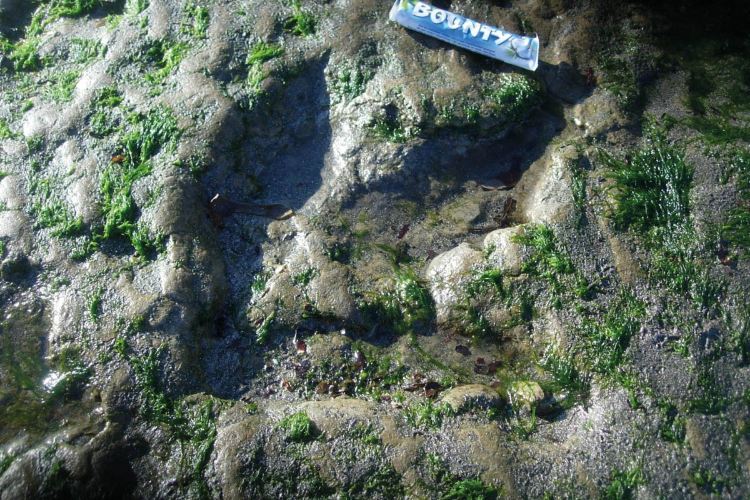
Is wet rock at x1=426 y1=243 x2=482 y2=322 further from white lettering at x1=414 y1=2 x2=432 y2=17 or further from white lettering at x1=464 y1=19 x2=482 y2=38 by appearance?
white lettering at x1=414 y1=2 x2=432 y2=17

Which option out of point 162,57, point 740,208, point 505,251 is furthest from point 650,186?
point 162,57

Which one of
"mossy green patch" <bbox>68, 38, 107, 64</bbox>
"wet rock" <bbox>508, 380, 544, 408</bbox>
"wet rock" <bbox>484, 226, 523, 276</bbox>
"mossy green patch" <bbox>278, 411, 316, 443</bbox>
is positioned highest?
"mossy green patch" <bbox>68, 38, 107, 64</bbox>

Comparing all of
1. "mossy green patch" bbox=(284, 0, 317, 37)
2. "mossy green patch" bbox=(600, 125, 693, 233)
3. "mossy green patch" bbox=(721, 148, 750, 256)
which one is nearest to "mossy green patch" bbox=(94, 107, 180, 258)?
"mossy green patch" bbox=(284, 0, 317, 37)

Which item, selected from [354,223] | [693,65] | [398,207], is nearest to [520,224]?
[398,207]

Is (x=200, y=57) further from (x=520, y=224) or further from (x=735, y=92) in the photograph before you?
(x=735, y=92)


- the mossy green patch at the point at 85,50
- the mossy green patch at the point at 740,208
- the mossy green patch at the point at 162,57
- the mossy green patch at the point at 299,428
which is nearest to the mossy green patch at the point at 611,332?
the mossy green patch at the point at 740,208

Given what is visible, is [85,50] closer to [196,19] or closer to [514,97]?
[196,19]
